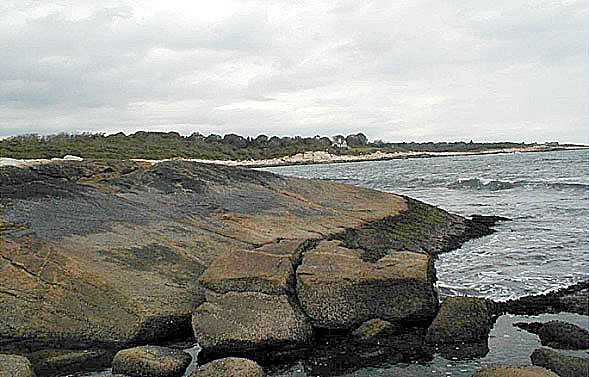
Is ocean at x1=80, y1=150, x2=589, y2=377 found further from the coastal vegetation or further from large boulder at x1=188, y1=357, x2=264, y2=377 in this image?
the coastal vegetation

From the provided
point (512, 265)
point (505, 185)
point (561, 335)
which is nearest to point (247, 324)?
point (561, 335)

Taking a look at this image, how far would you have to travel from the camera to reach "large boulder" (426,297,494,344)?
723cm

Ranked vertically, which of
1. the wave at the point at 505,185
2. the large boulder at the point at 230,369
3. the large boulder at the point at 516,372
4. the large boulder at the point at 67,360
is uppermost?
the wave at the point at 505,185

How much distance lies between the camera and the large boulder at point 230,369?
19.3ft

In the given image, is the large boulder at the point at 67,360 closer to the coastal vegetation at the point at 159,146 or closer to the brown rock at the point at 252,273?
the brown rock at the point at 252,273

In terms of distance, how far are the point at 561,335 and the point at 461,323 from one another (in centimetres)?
133

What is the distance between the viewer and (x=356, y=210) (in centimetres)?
1384

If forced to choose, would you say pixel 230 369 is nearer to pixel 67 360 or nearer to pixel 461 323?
pixel 67 360

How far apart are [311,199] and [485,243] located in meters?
5.33

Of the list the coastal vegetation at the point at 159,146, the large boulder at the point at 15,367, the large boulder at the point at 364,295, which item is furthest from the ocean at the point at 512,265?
the coastal vegetation at the point at 159,146

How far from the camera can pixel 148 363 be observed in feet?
20.8

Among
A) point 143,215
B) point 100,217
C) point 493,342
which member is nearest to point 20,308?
point 100,217

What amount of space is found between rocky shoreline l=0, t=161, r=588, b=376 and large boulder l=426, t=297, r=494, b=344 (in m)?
0.02

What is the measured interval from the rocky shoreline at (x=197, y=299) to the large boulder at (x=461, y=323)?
2 cm
